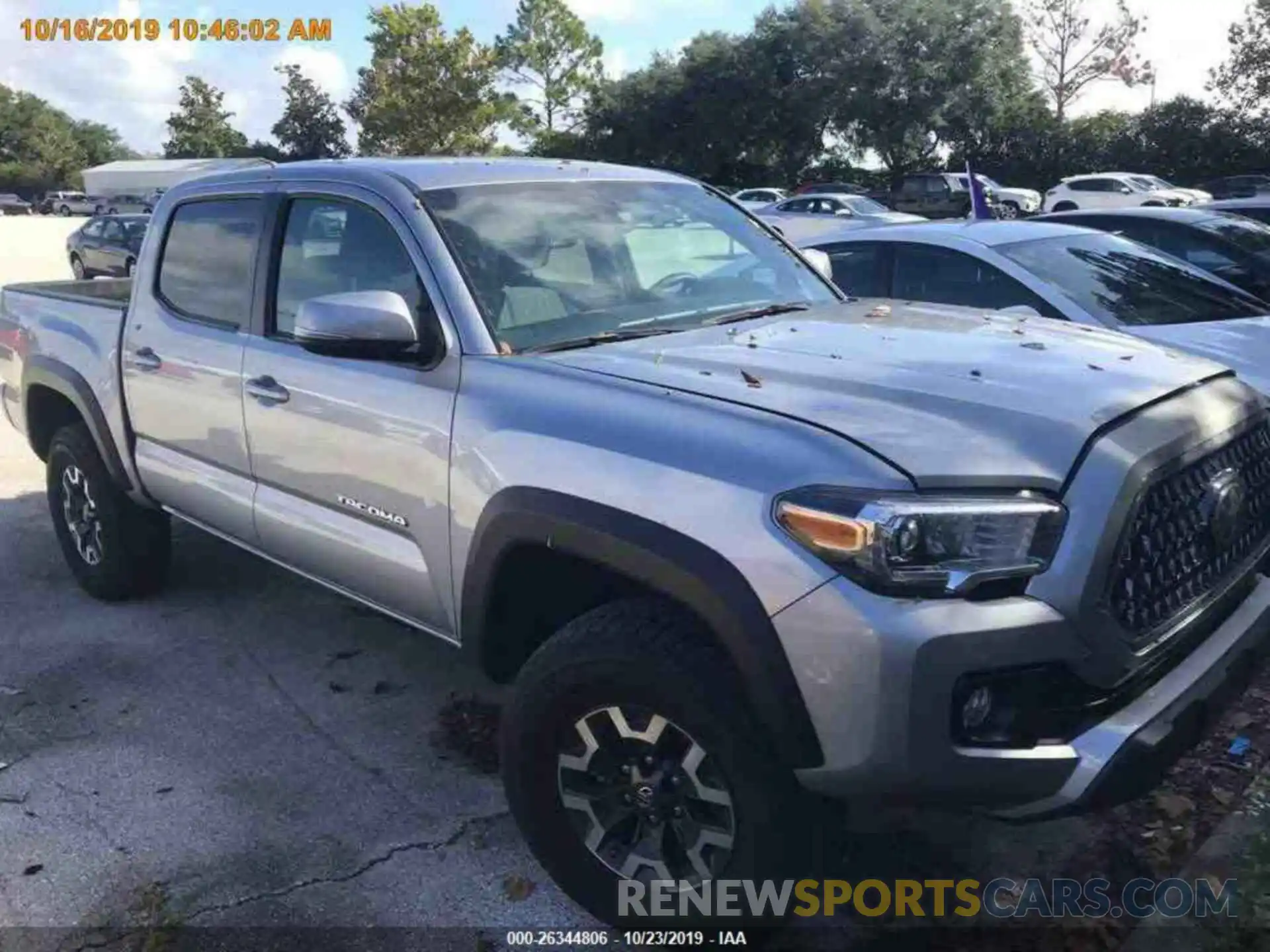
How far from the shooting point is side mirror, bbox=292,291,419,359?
306 cm

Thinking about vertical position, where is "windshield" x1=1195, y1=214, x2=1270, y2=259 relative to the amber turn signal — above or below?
above

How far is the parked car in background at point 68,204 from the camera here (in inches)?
2552

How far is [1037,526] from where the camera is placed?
2.32 metres

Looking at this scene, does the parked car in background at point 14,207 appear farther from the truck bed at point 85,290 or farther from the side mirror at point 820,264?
the side mirror at point 820,264

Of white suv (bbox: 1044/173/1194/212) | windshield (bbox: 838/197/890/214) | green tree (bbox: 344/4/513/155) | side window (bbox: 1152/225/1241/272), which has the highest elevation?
green tree (bbox: 344/4/513/155)

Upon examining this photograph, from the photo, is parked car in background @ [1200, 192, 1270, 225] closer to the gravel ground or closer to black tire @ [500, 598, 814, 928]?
the gravel ground

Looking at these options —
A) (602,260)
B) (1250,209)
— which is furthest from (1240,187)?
(602,260)

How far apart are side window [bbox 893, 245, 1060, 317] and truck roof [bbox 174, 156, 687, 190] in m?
1.96

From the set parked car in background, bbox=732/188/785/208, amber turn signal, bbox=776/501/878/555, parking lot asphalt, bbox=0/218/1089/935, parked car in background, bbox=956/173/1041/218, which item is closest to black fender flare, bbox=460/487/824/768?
amber turn signal, bbox=776/501/878/555

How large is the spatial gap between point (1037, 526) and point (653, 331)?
1411mm

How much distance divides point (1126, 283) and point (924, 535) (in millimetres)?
4032

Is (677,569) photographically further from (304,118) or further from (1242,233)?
(304,118)

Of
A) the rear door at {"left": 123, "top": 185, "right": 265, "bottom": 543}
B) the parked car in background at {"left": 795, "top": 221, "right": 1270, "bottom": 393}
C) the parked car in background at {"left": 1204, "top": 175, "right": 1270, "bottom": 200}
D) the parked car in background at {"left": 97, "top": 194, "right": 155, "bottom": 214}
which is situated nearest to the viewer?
the rear door at {"left": 123, "top": 185, "right": 265, "bottom": 543}

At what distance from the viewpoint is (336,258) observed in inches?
148
